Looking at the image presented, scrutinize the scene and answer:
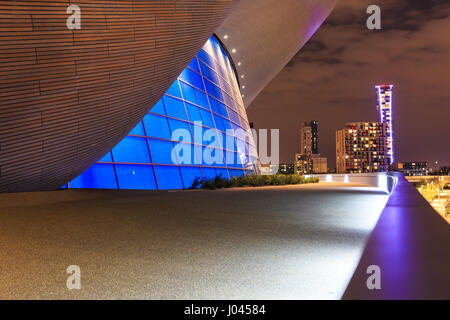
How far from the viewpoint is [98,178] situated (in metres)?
15.3

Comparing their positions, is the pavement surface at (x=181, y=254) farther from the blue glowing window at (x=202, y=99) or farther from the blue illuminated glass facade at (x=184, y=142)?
the blue glowing window at (x=202, y=99)

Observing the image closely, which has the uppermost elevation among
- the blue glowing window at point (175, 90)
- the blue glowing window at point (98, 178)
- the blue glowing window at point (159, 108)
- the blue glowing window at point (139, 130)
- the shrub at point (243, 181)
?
the blue glowing window at point (175, 90)

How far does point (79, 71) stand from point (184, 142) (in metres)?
11.5

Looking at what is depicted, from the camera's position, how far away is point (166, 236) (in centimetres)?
611

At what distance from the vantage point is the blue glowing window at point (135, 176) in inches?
635

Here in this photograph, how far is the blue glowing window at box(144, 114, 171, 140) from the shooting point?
17953mm

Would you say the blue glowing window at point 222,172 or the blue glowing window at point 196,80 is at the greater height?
the blue glowing window at point 196,80

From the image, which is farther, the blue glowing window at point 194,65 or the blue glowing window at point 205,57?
the blue glowing window at point 205,57

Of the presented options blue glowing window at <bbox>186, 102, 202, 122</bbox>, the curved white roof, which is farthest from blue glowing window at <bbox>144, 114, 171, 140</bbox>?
the curved white roof

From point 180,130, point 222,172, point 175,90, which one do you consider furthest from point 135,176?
point 222,172

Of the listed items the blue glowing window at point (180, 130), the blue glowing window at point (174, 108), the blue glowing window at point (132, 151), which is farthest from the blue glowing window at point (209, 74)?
the blue glowing window at point (132, 151)

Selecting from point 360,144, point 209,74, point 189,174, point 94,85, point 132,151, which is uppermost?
point 360,144

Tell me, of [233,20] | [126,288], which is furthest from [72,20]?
[233,20]

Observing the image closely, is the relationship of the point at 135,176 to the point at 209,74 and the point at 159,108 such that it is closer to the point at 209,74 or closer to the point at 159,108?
the point at 159,108
